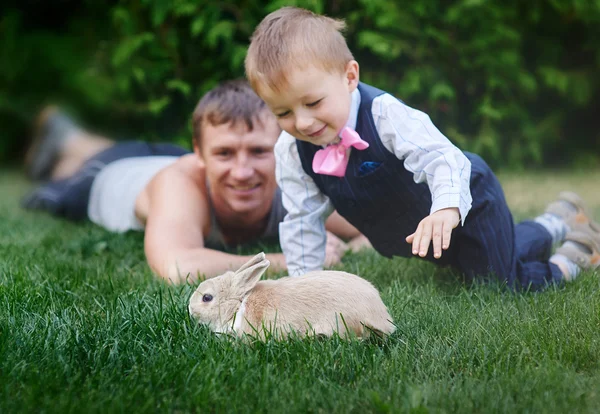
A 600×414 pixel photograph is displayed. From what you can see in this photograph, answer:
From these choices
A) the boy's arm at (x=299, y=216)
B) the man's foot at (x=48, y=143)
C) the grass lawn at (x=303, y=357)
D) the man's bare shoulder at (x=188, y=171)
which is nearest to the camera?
the grass lawn at (x=303, y=357)

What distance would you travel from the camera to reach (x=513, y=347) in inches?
80.5

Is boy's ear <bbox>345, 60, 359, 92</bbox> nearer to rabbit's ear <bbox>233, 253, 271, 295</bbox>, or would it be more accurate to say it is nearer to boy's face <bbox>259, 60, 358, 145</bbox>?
boy's face <bbox>259, 60, 358, 145</bbox>

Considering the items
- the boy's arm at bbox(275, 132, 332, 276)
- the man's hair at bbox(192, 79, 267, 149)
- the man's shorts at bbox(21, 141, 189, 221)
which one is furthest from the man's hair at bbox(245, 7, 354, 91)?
the man's shorts at bbox(21, 141, 189, 221)

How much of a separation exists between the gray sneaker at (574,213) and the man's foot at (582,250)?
14 cm

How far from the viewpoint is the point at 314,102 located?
242 centimetres

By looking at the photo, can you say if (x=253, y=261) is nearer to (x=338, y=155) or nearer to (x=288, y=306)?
(x=288, y=306)

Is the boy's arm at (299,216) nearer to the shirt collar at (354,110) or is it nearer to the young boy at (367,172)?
the young boy at (367,172)

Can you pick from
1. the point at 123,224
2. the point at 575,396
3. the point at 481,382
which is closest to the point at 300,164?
the point at 481,382

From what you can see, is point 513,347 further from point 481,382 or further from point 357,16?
point 357,16

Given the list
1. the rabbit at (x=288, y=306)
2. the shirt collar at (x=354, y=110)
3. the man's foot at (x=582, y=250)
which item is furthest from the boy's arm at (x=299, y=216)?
the man's foot at (x=582, y=250)

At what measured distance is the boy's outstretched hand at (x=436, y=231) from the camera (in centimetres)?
215

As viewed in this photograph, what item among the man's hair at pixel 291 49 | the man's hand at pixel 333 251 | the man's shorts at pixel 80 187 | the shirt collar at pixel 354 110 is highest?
the man's hair at pixel 291 49

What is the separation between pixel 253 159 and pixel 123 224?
4.81 ft

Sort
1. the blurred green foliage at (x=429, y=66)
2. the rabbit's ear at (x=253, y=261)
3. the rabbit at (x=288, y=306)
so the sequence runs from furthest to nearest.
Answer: the blurred green foliage at (x=429, y=66) < the rabbit's ear at (x=253, y=261) < the rabbit at (x=288, y=306)
